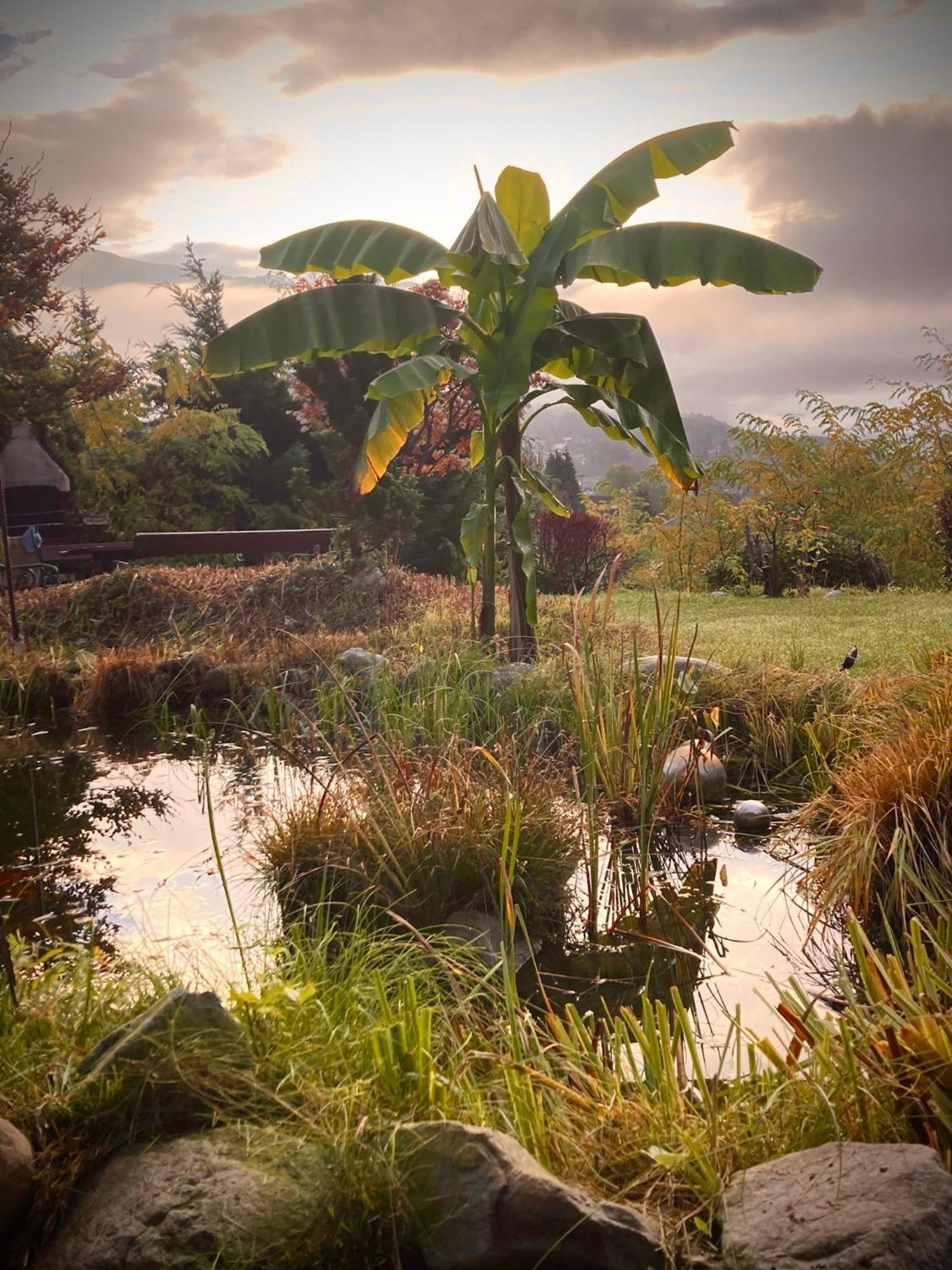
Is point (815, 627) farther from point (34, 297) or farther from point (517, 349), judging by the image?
point (34, 297)

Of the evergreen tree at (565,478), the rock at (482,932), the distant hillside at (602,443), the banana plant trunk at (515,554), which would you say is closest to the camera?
the rock at (482,932)

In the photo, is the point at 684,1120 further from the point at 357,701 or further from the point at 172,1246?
the point at 357,701

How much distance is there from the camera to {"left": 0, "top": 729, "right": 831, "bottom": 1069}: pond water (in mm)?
2496

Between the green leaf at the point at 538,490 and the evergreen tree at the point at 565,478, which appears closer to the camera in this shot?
the green leaf at the point at 538,490

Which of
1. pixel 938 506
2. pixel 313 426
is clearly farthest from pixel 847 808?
pixel 313 426

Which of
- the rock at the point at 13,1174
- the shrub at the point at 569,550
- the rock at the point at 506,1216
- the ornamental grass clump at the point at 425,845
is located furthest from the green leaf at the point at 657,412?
the shrub at the point at 569,550

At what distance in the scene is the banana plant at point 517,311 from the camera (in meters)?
5.11

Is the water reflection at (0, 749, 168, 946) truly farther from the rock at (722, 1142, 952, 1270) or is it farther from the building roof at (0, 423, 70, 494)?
the building roof at (0, 423, 70, 494)

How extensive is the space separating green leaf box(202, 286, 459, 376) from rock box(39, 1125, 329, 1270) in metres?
4.47

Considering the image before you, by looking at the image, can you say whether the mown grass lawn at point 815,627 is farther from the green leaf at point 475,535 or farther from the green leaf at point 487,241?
the green leaf at point 487,241

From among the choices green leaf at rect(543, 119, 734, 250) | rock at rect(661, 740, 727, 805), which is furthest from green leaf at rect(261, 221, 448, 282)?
rock at rect(661, 740, 727, 805)

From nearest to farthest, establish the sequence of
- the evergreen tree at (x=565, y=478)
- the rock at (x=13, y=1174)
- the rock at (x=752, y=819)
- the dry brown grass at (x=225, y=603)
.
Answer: the rock at (x=13, y=1174) < the rock at (x=752, y=819) < the dry brown grass at (x=225, y=603) < the evergreen tree at (x=565, y=478)

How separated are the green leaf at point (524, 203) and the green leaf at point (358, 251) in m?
0.53

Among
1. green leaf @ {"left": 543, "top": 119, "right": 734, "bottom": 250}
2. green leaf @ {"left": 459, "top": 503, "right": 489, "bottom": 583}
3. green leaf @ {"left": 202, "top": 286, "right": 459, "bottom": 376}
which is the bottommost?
green leaf @ {"left": 459, "top": 503, "right": 489, "bottom": 583}
